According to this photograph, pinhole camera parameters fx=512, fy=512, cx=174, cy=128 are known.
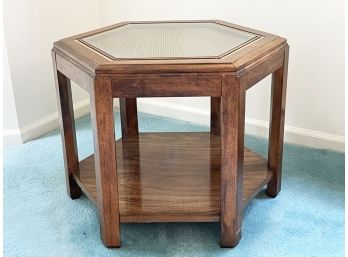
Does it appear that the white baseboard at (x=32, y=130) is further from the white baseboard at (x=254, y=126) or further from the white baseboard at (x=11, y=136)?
the white baseboard at (x=254, y=126)

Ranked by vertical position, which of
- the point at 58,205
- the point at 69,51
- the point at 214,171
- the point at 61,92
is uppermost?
the point at 69,51

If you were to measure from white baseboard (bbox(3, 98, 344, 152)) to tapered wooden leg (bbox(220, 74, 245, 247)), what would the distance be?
0.60m

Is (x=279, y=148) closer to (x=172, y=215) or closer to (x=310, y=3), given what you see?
(x=172, y=215)

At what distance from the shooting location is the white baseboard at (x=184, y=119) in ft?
5.62

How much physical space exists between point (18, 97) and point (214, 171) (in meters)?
0.79

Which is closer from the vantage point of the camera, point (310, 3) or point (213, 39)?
point (213, 39)

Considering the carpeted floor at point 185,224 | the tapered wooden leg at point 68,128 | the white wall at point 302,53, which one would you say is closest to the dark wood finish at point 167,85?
the tapered wooden leg at point 68,128

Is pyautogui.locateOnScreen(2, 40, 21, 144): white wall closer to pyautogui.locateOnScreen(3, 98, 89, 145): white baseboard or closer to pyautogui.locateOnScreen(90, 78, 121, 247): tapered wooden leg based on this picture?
pyautogui.locateOnScreen(3, 98, 89, 145): white baseboard

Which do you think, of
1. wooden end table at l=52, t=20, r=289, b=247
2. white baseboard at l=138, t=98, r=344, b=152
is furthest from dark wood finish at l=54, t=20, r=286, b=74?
white baseboard at l=138, t=98, r=344, b=152

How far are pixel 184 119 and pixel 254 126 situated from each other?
285 mm

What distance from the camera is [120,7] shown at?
6.36ft

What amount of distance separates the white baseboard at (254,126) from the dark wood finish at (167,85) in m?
0.75

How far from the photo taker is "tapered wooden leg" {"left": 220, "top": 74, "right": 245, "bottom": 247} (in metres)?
1.07

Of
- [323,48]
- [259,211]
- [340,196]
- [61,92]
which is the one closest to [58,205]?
[61,92]
